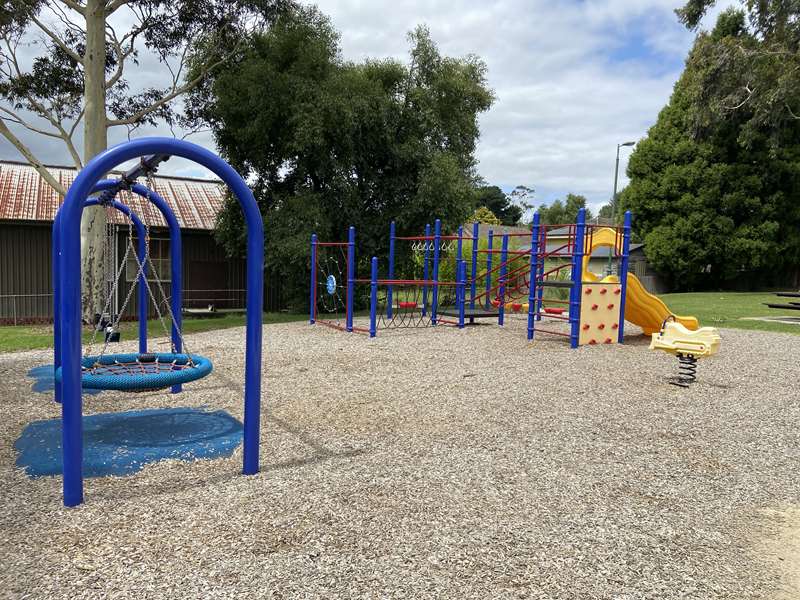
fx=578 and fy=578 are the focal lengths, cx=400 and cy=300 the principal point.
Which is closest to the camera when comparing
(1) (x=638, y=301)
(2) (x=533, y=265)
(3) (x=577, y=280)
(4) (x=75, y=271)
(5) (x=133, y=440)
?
(4) (x=75, y=271)

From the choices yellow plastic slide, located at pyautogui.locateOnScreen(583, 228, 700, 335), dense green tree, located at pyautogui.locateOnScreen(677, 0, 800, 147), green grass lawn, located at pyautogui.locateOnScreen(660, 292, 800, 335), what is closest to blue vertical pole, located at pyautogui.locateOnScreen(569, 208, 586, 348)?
yellow plastic slide, located at pyautogui.locateOnScreen(583, 228, 700, 335)

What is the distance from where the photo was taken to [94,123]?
1389 cm

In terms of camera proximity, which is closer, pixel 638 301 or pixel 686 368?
pixel 686 368

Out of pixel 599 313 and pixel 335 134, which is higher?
pixel 335 134

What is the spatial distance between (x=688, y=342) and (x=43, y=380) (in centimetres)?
826

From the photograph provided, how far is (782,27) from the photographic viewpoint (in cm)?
2275

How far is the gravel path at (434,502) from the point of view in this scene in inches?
111

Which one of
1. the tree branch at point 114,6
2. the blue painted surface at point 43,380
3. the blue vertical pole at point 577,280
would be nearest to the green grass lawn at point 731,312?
the blue vertical pole at point 577,280

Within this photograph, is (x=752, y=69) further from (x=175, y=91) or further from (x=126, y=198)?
(x=126, y=198)

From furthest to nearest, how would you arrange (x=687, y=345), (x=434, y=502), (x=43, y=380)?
1. (x=687, y=345)
2. (x=43, y=380)
3. (x=434, y=502)

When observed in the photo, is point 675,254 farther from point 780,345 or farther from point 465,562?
point 465,562

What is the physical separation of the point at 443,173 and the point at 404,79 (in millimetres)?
3893

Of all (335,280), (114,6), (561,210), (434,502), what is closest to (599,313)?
(335,280)

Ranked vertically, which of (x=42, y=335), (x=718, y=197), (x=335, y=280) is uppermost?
(x=718, y=197)
